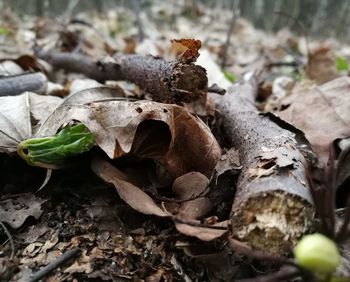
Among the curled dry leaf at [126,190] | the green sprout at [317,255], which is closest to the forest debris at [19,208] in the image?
the curled dry leaf at [126,190]

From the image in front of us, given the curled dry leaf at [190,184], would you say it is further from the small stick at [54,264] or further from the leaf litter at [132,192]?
the small stick at [54,264]

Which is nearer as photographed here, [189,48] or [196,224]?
[196,224]

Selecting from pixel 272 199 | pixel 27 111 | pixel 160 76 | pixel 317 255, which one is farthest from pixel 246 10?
pixel 317 255

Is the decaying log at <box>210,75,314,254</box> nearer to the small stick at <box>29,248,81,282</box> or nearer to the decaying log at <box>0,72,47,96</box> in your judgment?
the small stick at <box>29,248,81,282</box>

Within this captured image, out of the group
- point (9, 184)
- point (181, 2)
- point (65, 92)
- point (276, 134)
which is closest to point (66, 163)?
point (9, 184)

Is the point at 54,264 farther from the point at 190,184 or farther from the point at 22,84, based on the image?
the point at 22,84

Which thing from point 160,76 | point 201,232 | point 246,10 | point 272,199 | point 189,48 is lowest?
point 201,232

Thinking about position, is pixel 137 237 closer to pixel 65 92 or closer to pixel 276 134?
pixel 276 134
